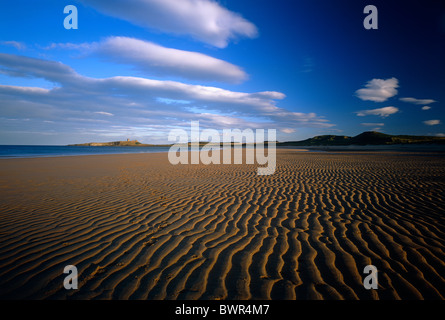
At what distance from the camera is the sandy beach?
2.60 m

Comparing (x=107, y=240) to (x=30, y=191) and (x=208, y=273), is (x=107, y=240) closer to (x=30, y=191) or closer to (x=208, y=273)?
(x=208, y=273)

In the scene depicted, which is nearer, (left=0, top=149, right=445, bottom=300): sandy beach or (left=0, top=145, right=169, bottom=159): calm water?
(left=0, top=149, right=445, bottom=300): sandy beach

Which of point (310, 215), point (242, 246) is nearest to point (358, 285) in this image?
point (242, 246)

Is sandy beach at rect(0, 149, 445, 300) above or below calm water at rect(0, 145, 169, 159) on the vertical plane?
below

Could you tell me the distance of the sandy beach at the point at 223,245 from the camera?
260 cm

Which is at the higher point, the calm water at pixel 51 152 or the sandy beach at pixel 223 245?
the calm water at pixel 51 152

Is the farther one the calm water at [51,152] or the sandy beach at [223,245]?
the calm water at [51,152]

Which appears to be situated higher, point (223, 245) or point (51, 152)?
point (51, 152)

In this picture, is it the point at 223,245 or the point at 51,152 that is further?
the point at 51,152

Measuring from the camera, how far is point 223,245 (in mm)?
3725

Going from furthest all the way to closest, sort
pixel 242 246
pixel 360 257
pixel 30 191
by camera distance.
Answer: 1. pixel 30 191
2. pixel 242 246
3. pixel 360 257

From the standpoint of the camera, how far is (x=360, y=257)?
10.7ft
